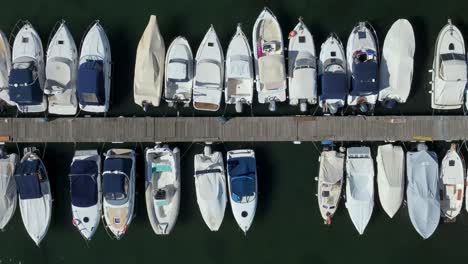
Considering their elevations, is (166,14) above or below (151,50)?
above

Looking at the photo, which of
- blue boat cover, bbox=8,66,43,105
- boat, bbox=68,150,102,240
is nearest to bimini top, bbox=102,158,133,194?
boat, bbox=68,150,102,240

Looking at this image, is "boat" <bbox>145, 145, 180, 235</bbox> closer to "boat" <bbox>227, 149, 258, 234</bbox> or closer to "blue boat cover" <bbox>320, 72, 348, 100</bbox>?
"boat" <bbox>227, 149, 258, 234</bbox>

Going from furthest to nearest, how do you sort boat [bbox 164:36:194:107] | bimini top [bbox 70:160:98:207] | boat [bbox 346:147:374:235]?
boat [bbox 346:147:374:235], boat [bbox 164:36:194:107], bimini top [bbox 70:160:98:207]

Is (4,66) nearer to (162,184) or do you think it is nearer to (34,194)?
(34,194)

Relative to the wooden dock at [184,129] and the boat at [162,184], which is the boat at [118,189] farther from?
the wooden dock at [184,129]

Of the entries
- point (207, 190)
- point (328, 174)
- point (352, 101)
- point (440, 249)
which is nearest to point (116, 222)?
point (207, 190)

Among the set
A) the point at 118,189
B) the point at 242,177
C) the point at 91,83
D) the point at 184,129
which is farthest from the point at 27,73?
the point at 242,177

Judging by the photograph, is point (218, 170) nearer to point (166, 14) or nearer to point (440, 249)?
point (166, 14)
